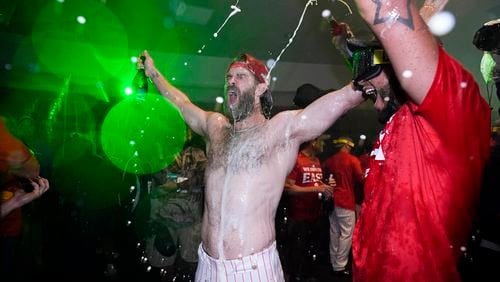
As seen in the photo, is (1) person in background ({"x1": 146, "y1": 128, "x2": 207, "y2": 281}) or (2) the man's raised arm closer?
(2) the man's raised arm

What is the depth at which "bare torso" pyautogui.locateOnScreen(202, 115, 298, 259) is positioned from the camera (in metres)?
2.74

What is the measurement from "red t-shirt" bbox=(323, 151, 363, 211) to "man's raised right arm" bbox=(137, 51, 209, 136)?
161 inches

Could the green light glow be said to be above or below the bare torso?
above

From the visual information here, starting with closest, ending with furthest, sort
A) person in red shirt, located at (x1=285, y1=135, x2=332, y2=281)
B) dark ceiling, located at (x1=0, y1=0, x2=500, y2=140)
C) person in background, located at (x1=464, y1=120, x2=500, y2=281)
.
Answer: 1. person in background, located at (x1=464, y1=120, x2=500, y2=281)
2. person in red shirt, located at (x1=285, y1=135, x2=332, y2=281)
3. dark ceiling, located at (x1=0, y1=0, x2=500, y2=140)

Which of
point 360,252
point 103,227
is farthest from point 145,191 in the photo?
point 360,252

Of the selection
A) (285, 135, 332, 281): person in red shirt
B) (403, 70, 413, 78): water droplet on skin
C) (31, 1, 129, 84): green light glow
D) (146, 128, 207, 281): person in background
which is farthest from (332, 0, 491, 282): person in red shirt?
(31, 1, 129, 84): green light glow

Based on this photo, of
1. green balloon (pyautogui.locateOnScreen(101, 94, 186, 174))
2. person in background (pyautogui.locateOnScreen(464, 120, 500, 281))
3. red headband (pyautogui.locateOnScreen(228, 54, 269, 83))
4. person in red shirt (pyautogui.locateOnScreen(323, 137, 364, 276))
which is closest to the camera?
person in background (pyautogui.locateOnScreen(464, 120, 500, 281))

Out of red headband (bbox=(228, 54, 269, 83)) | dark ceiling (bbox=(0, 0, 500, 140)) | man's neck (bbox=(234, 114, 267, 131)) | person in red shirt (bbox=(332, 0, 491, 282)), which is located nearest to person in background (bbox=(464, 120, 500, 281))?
person in red shirt (bbox=(332, 0, 491, 282))

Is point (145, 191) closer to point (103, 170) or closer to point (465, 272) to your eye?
point (103, 170)

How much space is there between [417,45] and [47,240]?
6149mm

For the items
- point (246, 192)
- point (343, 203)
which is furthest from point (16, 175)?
point (343, 203)

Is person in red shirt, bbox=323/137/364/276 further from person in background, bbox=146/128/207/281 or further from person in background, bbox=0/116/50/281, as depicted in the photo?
person in background, bbox=0/116/50/281

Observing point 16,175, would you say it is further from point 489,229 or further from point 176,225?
point 489,229

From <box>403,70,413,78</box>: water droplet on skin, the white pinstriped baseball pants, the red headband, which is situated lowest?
the white pinstriped baseball pants
